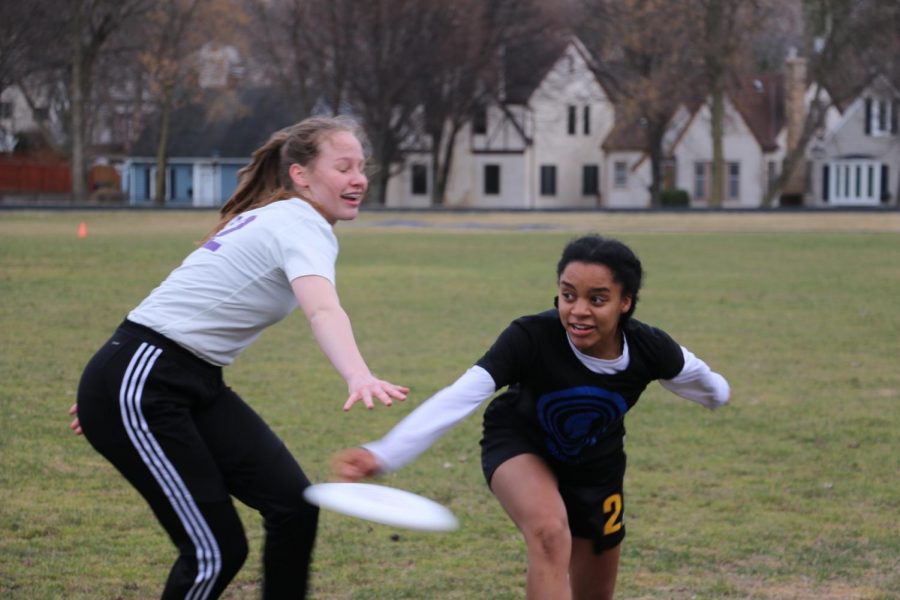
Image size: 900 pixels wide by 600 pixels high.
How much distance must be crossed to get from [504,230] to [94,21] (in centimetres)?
2574

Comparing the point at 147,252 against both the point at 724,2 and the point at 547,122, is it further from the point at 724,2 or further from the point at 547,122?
the point at 547,122

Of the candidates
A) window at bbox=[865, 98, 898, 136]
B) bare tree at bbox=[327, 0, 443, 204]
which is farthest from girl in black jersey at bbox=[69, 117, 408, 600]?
window at bbox=[865, 98, 898, 136]

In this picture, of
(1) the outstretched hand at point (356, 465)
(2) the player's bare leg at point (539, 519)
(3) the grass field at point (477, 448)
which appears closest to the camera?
(1) the outstretched hand at point (356, 465)

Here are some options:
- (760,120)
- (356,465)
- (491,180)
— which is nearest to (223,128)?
(491,180)

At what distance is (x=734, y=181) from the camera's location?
241ft

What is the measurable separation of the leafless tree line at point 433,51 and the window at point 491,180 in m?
2.84

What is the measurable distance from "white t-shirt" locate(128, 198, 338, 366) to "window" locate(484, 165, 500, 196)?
70.9 meters

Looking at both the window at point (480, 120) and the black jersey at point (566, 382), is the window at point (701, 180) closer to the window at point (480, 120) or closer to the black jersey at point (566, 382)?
the window at point (480, 120)

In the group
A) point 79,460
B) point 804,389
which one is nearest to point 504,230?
point 804,389

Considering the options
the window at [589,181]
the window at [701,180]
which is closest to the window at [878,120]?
the window at [701,180]

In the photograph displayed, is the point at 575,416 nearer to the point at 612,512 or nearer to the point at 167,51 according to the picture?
the point at 612,512

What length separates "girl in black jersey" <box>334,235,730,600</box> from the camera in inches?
178

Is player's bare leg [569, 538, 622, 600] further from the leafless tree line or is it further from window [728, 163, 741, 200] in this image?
window [728, 163, 741, 200]

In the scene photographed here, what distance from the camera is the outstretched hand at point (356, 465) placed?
4.13 meters
